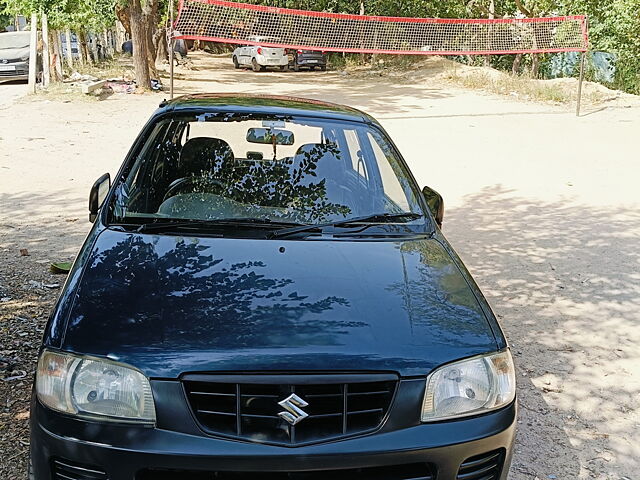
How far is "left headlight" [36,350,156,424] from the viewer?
254 centimetres

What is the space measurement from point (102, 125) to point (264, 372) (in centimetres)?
1411

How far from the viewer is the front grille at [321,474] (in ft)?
8.21

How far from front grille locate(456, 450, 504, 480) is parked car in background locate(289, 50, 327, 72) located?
3447cm

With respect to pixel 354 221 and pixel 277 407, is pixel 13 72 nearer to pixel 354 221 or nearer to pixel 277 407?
pixel 354 221

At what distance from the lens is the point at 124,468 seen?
2.47 meters

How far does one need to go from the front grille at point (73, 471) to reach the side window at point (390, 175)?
2158mm

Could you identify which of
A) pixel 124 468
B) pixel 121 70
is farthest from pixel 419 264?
pixel 121 70

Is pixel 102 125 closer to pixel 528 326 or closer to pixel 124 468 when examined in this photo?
pixel 528 326

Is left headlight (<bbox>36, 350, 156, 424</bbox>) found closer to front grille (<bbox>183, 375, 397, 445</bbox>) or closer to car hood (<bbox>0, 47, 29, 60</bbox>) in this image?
front grille (<bbox>183, 375, 397, 445</bbox>)

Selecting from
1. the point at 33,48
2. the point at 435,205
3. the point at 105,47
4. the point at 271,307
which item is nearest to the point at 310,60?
the point at 105,47

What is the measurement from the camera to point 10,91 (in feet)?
71.9

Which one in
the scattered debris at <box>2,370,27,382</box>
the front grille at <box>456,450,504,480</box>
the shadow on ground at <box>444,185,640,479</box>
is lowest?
the shadow on ground at <box>444,185,640,479</box>

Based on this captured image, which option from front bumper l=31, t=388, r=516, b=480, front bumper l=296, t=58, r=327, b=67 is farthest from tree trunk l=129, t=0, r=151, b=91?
front bumper l=31, t=388, r=516, b=480

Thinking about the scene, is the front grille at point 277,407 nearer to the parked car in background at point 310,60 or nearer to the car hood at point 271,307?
the car hood at point 271,307
